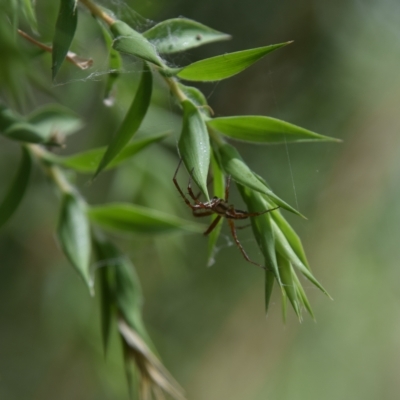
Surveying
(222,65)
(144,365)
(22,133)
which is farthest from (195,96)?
(144,365)

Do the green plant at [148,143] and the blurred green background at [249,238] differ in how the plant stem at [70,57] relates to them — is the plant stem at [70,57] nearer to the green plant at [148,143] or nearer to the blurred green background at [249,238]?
the green plant at [148,143]

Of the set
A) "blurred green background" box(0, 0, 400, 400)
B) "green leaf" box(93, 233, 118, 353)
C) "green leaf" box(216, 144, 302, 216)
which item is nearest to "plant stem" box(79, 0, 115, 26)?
"green leaf" box(216, 144, 302, 216)

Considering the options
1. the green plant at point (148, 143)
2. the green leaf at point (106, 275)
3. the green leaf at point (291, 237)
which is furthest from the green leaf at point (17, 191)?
the green leaf at point (291, 237)

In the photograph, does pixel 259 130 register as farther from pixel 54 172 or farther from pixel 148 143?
pixel 54 172

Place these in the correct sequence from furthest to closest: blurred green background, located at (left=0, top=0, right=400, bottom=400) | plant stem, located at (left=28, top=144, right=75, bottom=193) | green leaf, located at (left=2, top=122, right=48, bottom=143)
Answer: blurred green background, located at (left=0, top=0, right=400, bottom=400) → plant stem, located at (left=28, top=144, right=75, bottom=193) → green leaf, located at (left=2, top=122, right=48, bottom=143)

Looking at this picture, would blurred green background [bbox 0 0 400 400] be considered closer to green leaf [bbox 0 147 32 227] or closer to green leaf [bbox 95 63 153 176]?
green leaf [bbox 0 147 32 227]

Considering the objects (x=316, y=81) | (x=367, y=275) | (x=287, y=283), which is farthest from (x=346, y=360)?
(x=287, y=283)
